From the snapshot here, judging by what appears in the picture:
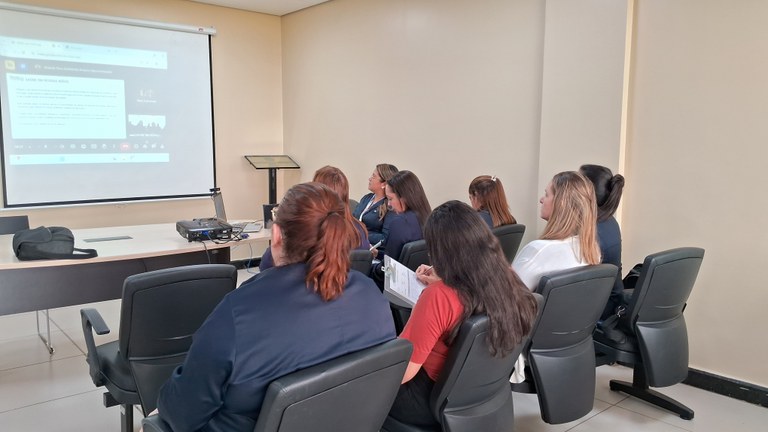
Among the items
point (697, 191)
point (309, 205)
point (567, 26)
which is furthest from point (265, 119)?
point (309, 205)

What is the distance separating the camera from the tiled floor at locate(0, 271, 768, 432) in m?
2.87

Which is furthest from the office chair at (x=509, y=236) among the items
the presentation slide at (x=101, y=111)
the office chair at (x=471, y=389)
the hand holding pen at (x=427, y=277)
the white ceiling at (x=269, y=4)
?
the presentation slide at (x=101, y=111)

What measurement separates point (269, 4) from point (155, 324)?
4.76 meters

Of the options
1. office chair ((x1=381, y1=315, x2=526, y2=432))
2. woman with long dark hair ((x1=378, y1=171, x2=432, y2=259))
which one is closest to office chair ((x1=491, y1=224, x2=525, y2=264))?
woman with long dark hair ((x1=378, y1=171, x2=432, y2=259))

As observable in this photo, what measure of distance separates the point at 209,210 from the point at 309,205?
518cm

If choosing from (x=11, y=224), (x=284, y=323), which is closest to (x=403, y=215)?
(x=284, y=323)

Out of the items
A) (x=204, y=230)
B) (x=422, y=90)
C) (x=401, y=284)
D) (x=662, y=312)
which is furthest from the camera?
(x=422, y=90)

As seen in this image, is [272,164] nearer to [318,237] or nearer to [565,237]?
[565,237]

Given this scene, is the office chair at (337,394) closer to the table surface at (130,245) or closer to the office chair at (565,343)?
the office chair at (565,343)

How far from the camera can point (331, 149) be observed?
20.0 feet

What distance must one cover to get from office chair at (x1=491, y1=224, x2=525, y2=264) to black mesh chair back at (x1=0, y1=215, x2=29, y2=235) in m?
3.33

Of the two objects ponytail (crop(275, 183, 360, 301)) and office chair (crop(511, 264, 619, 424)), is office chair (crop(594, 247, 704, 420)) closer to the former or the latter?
office chair (crop(511, 264, 619, 424))

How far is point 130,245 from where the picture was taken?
3.60m

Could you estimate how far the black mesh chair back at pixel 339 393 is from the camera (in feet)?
4.14
